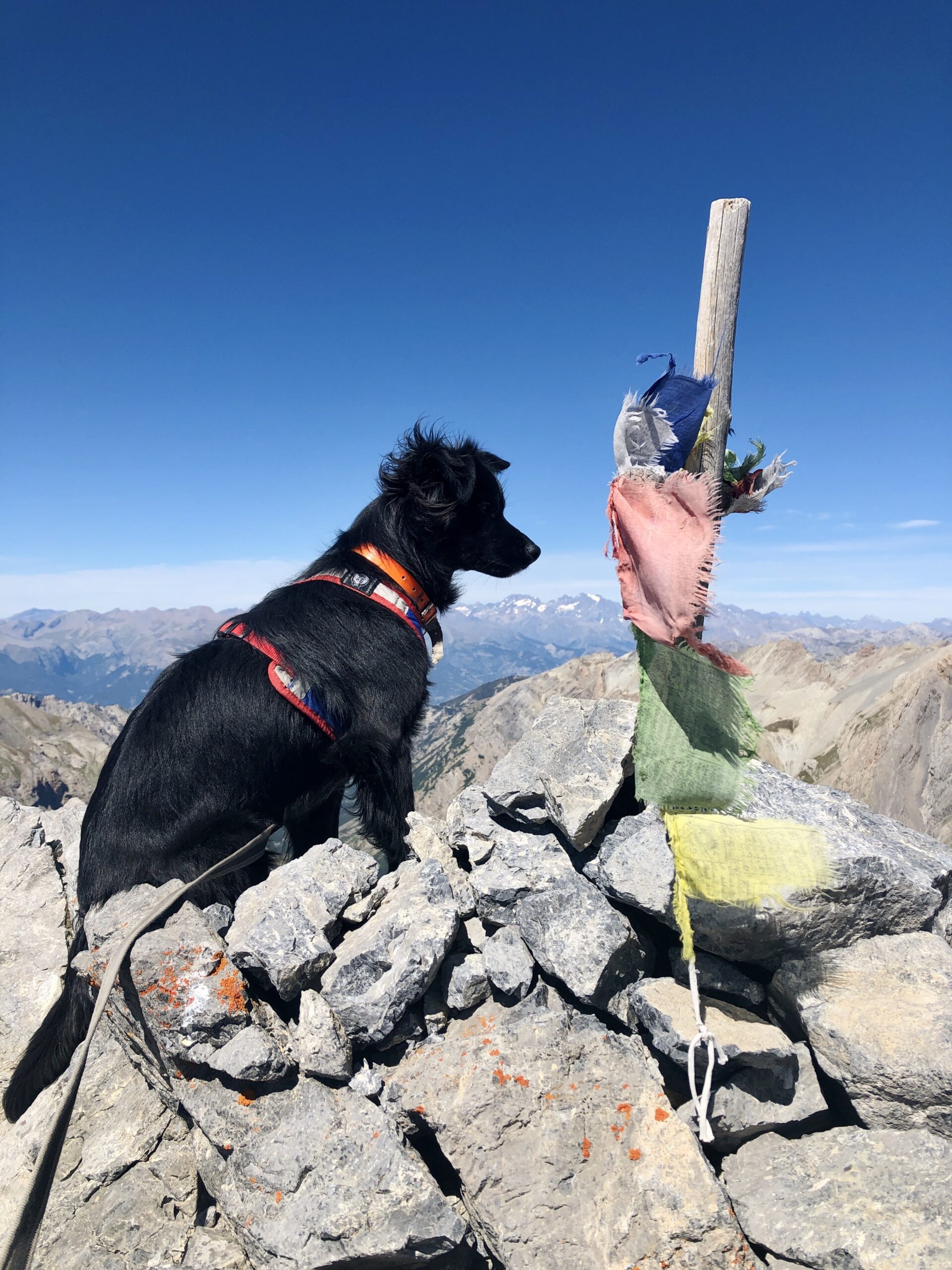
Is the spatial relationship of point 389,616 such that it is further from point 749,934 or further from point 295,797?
point 749,934

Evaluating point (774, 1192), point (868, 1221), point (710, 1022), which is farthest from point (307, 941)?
point (868, 1221)

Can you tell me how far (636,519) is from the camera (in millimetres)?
2918

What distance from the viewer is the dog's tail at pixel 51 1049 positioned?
4.23m

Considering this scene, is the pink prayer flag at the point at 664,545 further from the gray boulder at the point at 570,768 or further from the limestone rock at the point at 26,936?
the limestone rock at the point at 26,936

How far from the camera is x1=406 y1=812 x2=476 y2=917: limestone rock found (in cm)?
378

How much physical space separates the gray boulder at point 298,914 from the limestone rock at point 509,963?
2.74 ft

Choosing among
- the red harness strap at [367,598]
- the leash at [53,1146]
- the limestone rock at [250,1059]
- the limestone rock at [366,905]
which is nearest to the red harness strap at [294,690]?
the red harness strap at [367,598]

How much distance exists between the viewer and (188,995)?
3.16 m

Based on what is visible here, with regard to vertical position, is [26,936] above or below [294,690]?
below

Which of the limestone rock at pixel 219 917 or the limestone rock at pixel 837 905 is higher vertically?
the limestone rock at pixel 837 905

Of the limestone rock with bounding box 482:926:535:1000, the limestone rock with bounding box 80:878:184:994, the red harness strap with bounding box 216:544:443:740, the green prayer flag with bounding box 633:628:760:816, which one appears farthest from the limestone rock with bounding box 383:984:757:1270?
the red harness strap with bounding box 216:544:443:740

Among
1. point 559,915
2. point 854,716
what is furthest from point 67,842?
point 854,716

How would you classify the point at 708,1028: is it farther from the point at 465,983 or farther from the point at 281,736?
the point at 281,736

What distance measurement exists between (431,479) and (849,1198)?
Result: 4492mm
